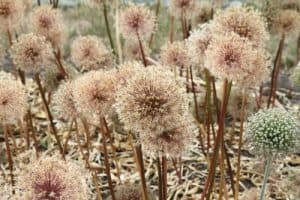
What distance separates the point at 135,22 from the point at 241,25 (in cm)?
55

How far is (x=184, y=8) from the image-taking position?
217 centimetres

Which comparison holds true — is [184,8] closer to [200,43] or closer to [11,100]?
[200,43]

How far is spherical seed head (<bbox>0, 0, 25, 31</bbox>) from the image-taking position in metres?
1.82

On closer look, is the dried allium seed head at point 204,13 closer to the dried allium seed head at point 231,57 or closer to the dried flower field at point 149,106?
the dried flower field at point 149,106

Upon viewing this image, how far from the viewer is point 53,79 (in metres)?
2.16

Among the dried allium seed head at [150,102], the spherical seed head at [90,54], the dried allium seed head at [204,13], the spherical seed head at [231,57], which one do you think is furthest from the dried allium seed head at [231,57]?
the dried allium seed head at [204,13]

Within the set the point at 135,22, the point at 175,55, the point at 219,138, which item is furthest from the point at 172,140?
the point at 175,55

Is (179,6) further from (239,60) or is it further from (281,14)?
(239,60)

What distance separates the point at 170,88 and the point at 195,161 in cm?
130

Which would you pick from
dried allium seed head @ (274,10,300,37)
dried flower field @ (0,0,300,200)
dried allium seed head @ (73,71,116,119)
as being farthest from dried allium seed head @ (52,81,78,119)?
dried allium seed head @ (274,10,300,37)

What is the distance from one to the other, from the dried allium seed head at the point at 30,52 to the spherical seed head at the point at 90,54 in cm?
26

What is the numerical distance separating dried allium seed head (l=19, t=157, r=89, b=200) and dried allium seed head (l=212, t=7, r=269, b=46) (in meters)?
0.50

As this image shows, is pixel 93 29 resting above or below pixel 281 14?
below

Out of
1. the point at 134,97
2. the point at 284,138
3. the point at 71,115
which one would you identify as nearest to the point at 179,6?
the point at 71,115
